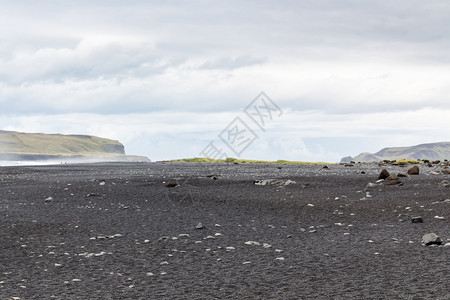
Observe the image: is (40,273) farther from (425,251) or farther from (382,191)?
(382,191)

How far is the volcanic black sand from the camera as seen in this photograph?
723 cm

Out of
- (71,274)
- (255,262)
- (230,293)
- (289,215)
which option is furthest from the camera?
(289,215)

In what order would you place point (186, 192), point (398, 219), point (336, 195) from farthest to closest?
1. point (186, 192)
2. point (336, 195)
3. point (398, 219)

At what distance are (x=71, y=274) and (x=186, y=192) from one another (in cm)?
1312

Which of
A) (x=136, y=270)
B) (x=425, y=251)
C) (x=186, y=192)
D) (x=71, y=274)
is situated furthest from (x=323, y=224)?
(x=186, y=192)

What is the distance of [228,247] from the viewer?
10297 mm

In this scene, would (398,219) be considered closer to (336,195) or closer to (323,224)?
(323,224)

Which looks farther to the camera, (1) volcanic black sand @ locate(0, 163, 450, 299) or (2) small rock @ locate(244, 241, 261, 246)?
(2) small rock @ locate(244, 241, 261, 246)

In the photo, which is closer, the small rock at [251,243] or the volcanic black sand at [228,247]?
the volcanic black sand at [228,247]

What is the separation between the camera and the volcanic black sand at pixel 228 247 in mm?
7234

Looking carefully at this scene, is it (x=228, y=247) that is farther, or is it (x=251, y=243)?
(x=251, y=243)

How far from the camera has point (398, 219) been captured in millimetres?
13336

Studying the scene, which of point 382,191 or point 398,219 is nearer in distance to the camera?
point 398,219

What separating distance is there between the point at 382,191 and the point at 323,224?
26.0ft
